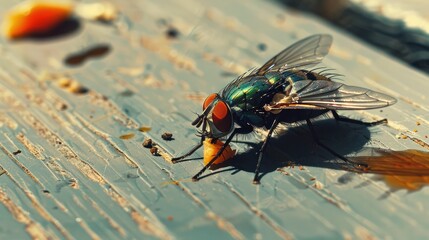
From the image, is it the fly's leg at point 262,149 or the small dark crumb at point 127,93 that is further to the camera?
the small dark crumb at point 127,93

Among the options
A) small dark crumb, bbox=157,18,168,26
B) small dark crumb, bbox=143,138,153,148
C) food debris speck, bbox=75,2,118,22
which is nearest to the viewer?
small dark crumb, bbox=143,138,153,148

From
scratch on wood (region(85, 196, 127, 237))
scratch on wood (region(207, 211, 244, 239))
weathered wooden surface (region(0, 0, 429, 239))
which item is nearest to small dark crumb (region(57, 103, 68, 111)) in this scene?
weathered wooden surface (region(0, 0, 429, 239))

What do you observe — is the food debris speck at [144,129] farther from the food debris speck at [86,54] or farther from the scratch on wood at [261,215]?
the food debris speck at [86,54]

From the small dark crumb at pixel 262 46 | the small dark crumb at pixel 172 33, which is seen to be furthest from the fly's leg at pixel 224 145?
the small dark crumb at pixel 172 33

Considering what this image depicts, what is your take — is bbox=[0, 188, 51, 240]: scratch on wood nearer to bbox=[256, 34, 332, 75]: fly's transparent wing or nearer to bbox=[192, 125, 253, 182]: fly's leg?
bbox=[192, 125, 253, 182]: fly's leg

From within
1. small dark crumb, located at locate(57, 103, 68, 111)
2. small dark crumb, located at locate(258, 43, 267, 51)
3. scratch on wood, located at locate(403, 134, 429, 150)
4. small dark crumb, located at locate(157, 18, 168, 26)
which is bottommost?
small dark crumb, located at locate(57, 103, 68, 111)

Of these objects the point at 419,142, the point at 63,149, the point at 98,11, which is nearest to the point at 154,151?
the point at 63,149

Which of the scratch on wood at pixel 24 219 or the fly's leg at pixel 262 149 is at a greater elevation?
the fly's leg at pixel 262 149

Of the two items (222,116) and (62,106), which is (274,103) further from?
(62,106)
